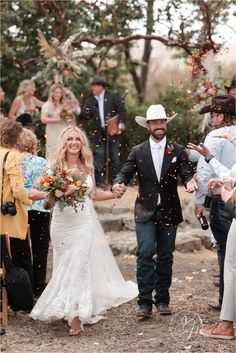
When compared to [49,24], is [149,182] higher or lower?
lower

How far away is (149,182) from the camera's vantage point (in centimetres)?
730

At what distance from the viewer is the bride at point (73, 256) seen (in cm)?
687

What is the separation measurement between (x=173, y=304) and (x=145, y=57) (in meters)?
13.4

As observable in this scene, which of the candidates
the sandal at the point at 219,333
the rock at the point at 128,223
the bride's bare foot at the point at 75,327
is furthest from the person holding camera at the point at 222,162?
the rock at the point at 128,223

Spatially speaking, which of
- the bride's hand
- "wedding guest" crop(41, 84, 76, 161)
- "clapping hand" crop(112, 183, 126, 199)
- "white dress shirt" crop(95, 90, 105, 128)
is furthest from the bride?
"white dress shirt" crop(95, 90, 105, 128)

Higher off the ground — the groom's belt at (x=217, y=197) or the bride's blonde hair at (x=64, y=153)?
the bride's blonde hair at (x=64, y=153)

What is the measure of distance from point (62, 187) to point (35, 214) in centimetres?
139

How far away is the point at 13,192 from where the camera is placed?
7195 millimetres

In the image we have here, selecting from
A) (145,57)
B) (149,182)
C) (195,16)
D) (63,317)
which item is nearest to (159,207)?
(149,182)

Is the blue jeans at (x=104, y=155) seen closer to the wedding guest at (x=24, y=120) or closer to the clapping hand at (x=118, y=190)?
the wedding guest at (x=24, y=120)

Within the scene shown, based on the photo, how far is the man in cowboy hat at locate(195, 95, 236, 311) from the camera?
697cm

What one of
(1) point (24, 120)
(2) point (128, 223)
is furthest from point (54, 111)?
(1) point (24, 120)

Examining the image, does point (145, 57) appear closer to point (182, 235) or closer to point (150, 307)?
point (182, 235)

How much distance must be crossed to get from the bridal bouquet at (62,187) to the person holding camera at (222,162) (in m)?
1.16
